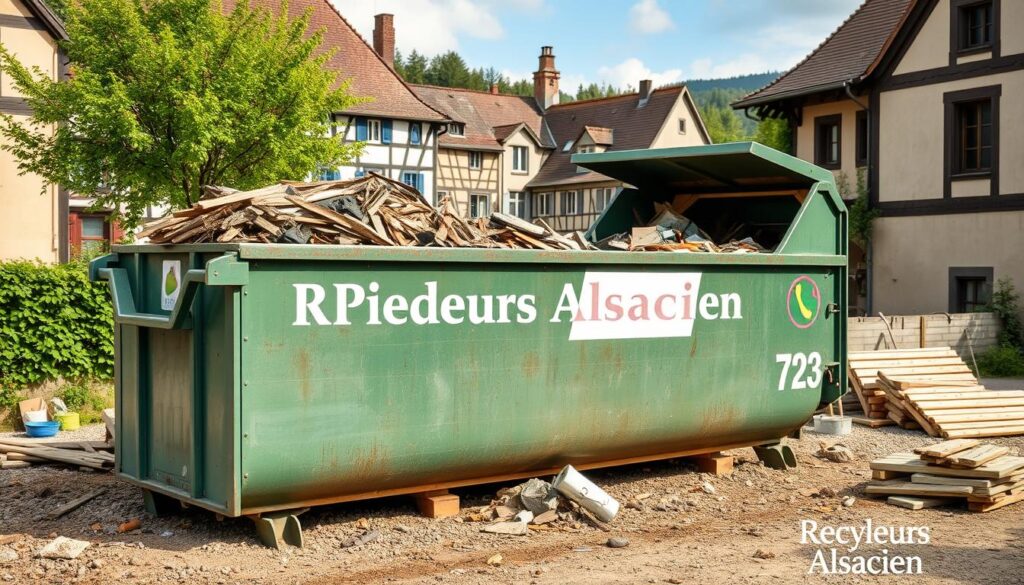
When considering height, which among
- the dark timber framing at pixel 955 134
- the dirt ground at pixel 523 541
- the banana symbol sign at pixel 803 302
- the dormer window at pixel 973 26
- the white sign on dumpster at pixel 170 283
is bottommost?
the dirt ground at pixel 523 541

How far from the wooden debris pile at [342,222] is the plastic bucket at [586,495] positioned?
5.22 feet

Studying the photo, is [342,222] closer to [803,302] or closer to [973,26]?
[803,302]

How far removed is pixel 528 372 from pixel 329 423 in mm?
1499

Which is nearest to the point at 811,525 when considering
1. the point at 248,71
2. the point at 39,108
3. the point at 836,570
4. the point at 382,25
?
the point at 836,570

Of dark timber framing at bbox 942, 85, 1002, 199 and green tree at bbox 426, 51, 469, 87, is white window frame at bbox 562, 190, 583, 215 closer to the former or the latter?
dark timber framing at bbox 942, 85, 1002, 199

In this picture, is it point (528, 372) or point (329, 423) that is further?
point (528, 372)

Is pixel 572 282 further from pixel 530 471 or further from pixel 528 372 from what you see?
pixel 530 471

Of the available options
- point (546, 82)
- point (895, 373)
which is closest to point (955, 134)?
point (895, 373)

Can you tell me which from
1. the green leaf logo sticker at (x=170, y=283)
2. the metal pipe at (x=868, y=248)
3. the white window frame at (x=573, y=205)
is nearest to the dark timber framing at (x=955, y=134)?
the metal pipe at (x=868, y=248)

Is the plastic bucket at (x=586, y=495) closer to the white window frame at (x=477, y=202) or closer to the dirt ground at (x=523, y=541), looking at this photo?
the dirt ground at (x=523, y=541)

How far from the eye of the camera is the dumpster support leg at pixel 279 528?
680 cm

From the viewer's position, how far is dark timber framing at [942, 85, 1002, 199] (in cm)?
2223

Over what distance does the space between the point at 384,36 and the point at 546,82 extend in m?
12.8

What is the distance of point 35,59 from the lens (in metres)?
25.1
